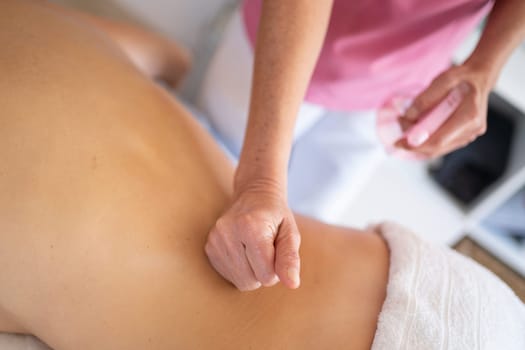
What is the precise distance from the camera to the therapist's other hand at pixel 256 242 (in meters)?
0.53

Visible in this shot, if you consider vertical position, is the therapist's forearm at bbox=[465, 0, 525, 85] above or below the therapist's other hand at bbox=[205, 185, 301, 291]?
above

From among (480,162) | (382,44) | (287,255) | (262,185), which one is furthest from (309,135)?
(480,162)

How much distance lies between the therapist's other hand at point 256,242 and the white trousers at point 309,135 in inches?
17.2

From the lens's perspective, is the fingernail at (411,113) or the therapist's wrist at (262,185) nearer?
the therapist's wrist at (262,185)

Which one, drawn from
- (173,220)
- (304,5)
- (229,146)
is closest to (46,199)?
(173,220)

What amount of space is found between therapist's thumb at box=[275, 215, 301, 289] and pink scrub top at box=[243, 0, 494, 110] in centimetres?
44

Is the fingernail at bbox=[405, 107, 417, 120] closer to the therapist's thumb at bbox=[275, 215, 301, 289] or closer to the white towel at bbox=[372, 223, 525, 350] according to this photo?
the white towel at bbox=[372, 223, 525, 350]

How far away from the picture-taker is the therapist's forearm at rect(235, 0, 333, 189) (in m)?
0.63

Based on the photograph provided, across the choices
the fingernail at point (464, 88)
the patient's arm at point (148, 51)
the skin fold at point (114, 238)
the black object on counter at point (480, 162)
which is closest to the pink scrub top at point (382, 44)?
the fingernail at point (464, 88)

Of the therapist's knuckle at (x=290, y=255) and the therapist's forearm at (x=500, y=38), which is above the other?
the therapist's forearm at (x=500, y=38)

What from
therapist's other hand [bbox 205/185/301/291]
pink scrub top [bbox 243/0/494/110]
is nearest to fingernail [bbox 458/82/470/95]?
pink scrub top [bbox 243/0/494/110]

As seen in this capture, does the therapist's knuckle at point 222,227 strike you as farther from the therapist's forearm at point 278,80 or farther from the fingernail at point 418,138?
the fingernail at point 418,138

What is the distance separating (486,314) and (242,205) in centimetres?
37

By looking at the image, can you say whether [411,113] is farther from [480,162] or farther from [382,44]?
[480,162]
